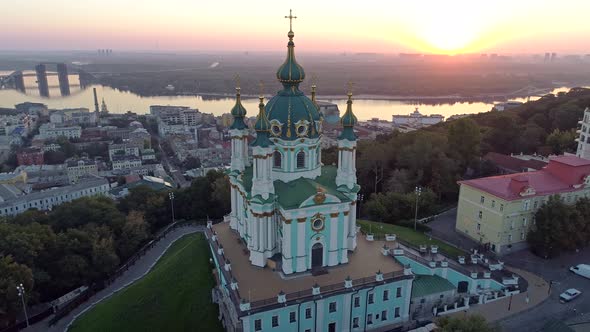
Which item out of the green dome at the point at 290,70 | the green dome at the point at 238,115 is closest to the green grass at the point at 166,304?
the green dome at the point at 238,115

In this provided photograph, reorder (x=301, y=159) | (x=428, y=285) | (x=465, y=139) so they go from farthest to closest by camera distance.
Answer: (x=465, y=139), (x=428, y=285), (x=301, y=159)

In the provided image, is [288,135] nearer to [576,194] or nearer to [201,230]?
[201,230]

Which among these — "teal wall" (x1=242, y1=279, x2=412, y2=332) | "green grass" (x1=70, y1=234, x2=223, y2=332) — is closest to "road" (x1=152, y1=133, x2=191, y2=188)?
"green grass" (x1=70, y1=234, x2=223, y2=332)

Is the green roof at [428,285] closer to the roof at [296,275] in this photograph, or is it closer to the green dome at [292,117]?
the roof at [296,275]

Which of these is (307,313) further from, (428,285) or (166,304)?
(166,304)

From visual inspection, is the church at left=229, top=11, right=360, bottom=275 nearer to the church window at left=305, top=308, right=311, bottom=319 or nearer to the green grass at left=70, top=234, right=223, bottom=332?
the church window at left=305, top=308, right=311, bottom=319

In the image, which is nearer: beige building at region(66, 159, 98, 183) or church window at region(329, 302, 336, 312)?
church window at region(329, 302, 336, 312)

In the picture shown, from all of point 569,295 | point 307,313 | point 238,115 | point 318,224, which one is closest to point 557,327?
point 569,295
